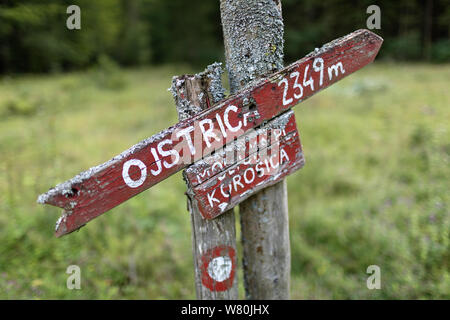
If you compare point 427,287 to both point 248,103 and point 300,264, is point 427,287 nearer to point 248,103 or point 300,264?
point 300,264

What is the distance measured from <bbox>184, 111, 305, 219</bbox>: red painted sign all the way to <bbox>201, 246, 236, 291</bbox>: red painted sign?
11.4 inches

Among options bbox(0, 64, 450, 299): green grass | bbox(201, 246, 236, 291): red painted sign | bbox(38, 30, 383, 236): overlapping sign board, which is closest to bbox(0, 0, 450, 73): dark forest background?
bbox(0, 64, 450, 299): green grass

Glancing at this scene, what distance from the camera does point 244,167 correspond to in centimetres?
150

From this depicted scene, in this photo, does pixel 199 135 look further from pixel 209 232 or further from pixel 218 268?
pixel 218 268

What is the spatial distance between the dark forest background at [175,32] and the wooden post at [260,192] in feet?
28.1

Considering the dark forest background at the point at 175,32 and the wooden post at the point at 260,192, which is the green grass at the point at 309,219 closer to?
the wooden post at the point at 260,192

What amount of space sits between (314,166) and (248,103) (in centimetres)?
374

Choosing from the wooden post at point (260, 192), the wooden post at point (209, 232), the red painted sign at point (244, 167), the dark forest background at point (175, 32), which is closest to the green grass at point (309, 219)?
the wooden post at point (260, 192)

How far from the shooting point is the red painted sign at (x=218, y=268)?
1.65 meters

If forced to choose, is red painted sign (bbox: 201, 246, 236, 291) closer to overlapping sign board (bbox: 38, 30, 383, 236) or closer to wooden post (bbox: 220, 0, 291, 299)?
wooden post (bbox: 220, 0, 291, 299)

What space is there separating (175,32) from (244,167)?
1950cm

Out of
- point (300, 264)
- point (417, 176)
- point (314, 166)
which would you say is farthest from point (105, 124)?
point (417, 176)

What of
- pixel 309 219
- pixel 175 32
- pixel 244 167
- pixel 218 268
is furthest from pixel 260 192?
pixel 175 32

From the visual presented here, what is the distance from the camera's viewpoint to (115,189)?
127cm
